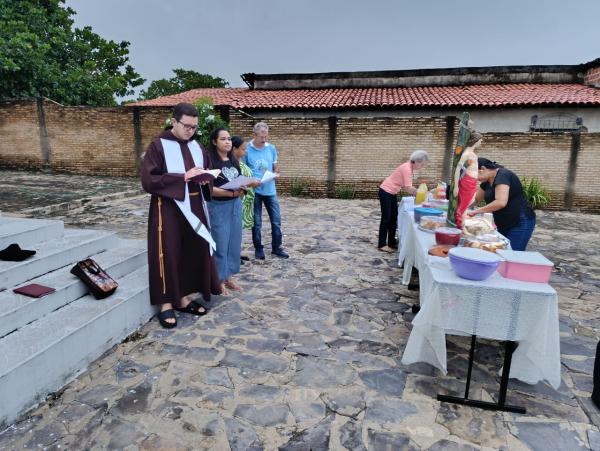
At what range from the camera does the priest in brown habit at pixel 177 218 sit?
3350 mm

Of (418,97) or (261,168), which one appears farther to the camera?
(418,97)

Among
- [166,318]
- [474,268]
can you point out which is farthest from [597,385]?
[166,318]

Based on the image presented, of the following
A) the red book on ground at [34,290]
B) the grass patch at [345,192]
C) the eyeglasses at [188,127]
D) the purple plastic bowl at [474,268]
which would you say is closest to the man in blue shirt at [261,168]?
the eyeglasses at [188,127]

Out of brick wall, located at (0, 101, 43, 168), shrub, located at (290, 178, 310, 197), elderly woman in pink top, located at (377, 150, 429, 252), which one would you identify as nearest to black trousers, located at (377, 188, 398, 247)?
elderly woman in pink top, located at (377, 150, 429, 252)

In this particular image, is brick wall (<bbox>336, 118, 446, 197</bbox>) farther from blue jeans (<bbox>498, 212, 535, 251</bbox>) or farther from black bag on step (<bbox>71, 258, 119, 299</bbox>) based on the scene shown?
black bag on step (<bbox>71, 258, 119, 299</bbox>)

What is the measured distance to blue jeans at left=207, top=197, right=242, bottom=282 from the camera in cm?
413

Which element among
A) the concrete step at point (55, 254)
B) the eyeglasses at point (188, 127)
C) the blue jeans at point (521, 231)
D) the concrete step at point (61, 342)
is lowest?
the concrete step at point (61, 342)

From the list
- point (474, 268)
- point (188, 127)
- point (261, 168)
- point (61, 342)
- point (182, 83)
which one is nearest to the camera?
point (474, 268)

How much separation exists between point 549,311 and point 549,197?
1195 cm

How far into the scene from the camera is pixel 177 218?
3.54 m

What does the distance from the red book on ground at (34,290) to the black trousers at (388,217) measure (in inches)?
176

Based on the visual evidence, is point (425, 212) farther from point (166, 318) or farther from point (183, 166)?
point (166, 318)

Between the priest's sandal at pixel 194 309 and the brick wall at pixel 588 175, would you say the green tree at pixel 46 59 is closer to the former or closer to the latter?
the priest's sandal at pixel 194 309

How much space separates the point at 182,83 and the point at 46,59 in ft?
71.9
